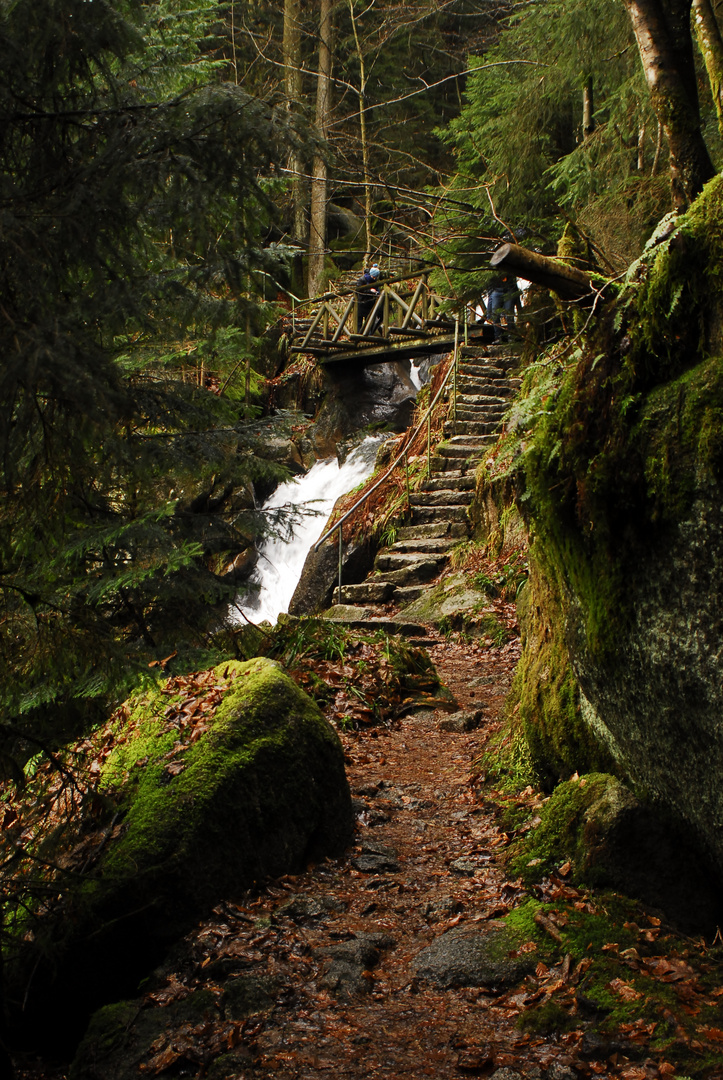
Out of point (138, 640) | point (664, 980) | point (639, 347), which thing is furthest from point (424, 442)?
point (664, 980)

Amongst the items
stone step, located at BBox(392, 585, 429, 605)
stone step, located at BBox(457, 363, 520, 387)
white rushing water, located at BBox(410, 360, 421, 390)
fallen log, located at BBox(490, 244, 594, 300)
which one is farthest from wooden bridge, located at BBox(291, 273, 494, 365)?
fallen log, located at BBox(490, 244, 594, 300)

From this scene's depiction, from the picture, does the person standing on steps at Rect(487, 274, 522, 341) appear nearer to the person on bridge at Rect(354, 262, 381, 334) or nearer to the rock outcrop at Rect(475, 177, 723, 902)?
the person on bridge at Rect(354, 262, 381, 334)

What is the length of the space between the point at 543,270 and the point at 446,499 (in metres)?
8.32

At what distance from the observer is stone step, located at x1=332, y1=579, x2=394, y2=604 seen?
10398mm

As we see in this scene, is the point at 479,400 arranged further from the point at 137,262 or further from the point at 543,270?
the point at 137,262

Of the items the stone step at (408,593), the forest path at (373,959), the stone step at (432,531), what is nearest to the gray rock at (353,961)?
the forest path at (373,959)

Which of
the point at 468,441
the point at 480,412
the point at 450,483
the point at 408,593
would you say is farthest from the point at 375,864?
the point at 480,412

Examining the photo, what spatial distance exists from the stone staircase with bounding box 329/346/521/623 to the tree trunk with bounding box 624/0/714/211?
21.1 ft

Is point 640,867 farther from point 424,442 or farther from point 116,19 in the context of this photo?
point 424,442

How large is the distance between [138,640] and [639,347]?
14.2ft

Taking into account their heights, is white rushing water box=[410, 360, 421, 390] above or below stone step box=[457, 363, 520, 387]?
above

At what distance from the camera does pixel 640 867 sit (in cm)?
313

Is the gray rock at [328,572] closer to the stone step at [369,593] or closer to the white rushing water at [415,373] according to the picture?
the stone step at [369,593]

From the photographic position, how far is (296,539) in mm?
13852
